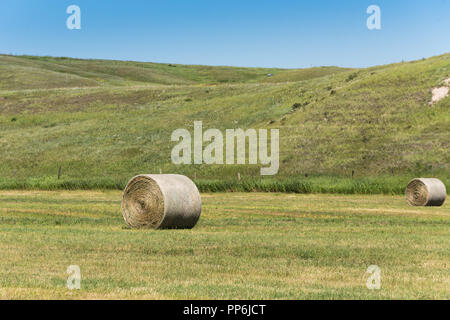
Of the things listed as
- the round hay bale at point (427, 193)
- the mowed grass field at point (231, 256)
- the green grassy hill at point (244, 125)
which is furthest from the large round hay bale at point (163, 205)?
the green grassy hill at point (244, 125)

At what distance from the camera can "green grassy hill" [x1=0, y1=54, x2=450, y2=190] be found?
60.5m

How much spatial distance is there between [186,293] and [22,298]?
2.67m

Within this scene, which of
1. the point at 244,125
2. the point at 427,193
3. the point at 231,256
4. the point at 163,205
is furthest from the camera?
the point at 244,125

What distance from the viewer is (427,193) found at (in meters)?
38.2

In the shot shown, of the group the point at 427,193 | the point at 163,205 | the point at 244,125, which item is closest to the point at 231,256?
the point at 163,205

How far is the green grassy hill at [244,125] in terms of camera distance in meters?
60.5

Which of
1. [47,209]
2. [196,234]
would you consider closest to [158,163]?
[47,209]

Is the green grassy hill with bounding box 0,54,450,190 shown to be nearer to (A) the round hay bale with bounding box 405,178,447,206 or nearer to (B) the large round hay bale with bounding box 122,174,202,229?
(A) the round hay bale with bounding box 405,178,447,206

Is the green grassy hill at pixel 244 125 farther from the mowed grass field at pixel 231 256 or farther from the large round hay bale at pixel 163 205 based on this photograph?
the large round hay bale at pixel 163 205

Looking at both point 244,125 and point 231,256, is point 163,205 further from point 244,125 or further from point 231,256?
point 244,125

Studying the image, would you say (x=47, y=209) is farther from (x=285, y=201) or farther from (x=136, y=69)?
(x=136, y=69)

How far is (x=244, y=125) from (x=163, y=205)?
57.5 metres

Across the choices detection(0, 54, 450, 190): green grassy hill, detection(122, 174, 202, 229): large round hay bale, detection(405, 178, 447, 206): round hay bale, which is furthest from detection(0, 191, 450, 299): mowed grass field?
detection(0, 54, 450, 190): green grassy hill

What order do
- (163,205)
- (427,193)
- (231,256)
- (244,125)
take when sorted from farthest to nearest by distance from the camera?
(244,125) < (427,193) < (163,205) < (231,256)
